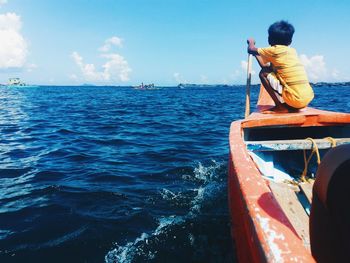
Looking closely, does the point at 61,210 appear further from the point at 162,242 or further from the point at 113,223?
the point at 162,242

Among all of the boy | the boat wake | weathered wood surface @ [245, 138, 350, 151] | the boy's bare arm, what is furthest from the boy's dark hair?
the boat wake

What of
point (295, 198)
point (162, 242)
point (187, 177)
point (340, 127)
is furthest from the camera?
point (187, 177)

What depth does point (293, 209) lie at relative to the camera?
8.80ft

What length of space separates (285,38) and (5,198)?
4890mm

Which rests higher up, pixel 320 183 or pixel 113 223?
pixel 320 183

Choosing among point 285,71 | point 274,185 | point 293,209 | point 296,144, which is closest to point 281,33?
point 285,71

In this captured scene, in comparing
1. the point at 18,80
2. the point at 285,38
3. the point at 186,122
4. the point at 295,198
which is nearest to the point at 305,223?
the point at 295,198

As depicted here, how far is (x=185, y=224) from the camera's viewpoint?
3803mm

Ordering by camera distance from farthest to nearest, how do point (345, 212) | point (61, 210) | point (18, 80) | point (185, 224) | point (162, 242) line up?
1. point (18, 80)
2. point (61, 210)
3. point (185, 224)
4. point (162, 242)
5. point (345, 212)

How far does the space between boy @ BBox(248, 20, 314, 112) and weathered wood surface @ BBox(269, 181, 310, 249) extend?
1892 mm

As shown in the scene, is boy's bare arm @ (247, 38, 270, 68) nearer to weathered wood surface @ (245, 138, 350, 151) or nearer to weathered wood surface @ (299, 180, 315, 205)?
weathered wood surface @ (245, 138, 350, 151)

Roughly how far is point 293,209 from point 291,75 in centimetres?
255

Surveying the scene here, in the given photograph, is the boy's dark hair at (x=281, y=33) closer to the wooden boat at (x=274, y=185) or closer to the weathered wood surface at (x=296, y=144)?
the wooden boat at (x=274, y=185)

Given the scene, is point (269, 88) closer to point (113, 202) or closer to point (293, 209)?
point (293, 209)
